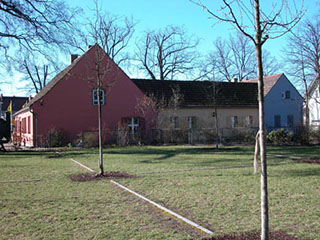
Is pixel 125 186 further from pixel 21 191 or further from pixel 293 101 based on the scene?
pixel 293 101

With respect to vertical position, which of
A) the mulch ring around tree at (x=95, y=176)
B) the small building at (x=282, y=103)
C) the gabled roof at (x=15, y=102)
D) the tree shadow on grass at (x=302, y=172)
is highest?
the gabled roof at (x=15, y=102)

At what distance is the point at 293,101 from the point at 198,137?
14638mm

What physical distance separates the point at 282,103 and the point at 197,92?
31.4 feet

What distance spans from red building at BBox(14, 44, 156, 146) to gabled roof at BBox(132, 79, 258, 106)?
2.51 metres

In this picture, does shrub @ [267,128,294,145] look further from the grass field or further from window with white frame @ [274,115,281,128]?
the grass field

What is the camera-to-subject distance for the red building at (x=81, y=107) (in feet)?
84.9

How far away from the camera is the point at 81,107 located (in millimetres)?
27109

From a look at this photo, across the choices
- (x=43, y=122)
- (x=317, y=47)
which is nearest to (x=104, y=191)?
(x=317, y=47)

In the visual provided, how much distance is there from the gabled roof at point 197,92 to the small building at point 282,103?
6.07 ft

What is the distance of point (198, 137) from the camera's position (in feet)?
89.2

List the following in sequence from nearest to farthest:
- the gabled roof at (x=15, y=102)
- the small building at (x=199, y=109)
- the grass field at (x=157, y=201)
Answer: the grass field at (x=157, y=201) → the small building at (x=199, y=109) → the gabled roof at (x=15, y=102)

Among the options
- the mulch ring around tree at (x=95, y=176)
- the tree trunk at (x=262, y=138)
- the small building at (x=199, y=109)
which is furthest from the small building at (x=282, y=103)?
the tree trunk at (x=262, y=138)

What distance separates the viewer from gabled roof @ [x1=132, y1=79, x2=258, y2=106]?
31.3 metres

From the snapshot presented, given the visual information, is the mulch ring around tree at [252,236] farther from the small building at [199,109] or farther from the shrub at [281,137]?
the shrub at [281,137]
